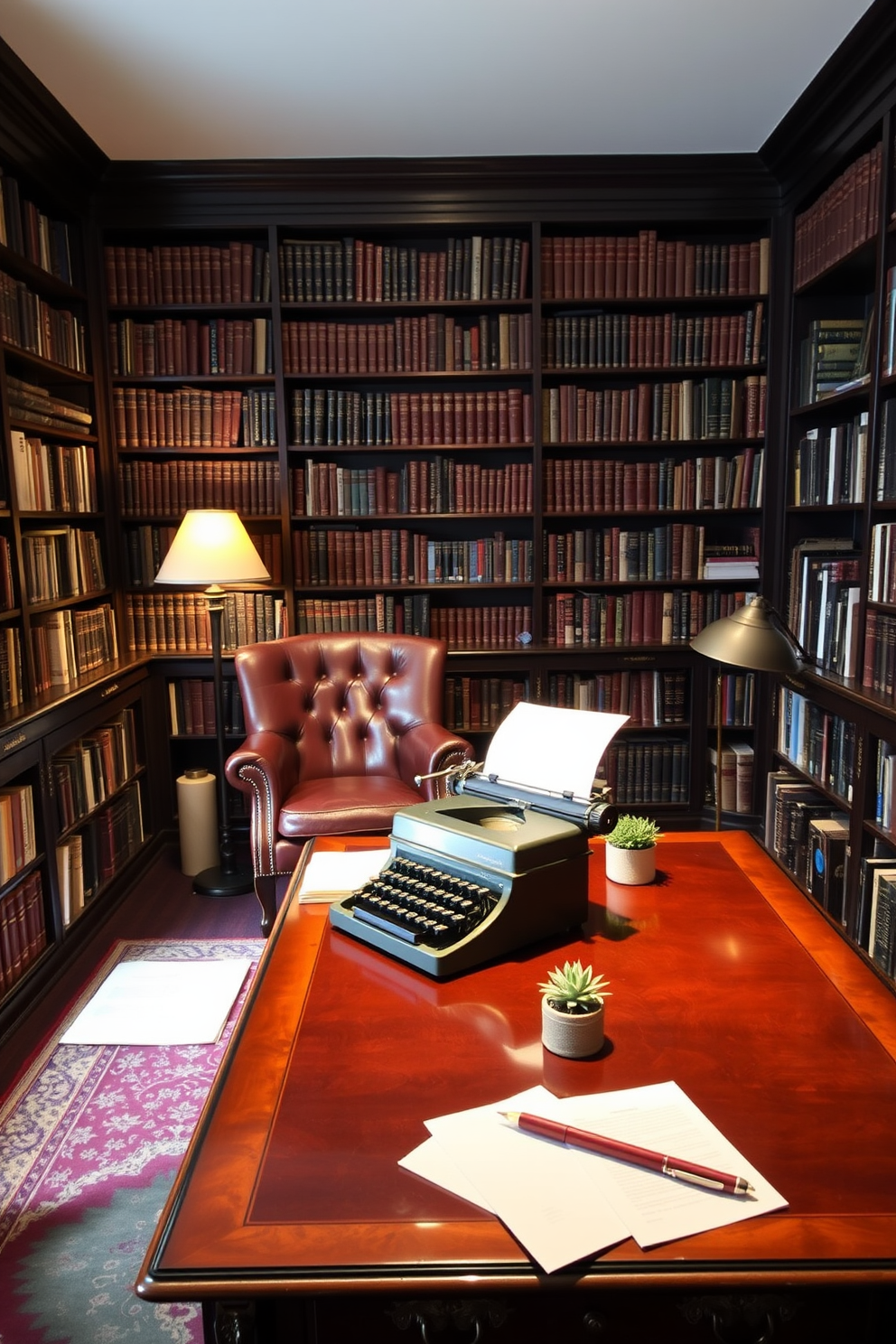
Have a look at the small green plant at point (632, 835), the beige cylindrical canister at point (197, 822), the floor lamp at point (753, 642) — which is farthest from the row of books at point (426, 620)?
the small green plant at point (632, 835)

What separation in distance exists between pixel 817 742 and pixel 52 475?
2.79 m

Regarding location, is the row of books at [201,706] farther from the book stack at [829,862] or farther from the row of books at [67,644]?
the book stack at [829,862]

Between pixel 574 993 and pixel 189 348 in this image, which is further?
pixel 189 348

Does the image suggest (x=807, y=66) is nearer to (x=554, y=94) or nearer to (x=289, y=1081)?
(x=554, y=94)

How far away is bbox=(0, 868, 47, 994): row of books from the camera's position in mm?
2467

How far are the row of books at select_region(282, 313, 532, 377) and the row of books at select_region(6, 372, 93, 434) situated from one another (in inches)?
31.5

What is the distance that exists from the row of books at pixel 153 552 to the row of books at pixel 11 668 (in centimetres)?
94

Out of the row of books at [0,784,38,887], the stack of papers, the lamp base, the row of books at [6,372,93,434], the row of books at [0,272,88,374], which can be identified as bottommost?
the lamp base

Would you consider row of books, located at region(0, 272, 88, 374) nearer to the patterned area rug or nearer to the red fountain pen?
the patterned area rug

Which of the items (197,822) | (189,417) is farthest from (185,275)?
(197,822)

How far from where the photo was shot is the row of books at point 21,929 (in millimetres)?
2467

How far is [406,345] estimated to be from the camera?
12.1 ft

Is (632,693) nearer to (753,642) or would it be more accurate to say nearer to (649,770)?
(649,770)

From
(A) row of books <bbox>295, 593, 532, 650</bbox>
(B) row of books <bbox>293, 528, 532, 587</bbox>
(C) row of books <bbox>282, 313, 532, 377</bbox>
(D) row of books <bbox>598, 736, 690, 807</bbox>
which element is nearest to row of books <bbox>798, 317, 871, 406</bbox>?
(C) row of books <bbox>282, 313, 532, 377</bbox>
